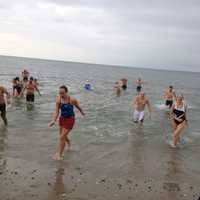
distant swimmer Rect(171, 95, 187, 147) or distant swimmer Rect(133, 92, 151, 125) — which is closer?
distant swimmer Rect(171, 95, 187, 147)

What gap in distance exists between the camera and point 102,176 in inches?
300

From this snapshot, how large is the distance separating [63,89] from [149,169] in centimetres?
263

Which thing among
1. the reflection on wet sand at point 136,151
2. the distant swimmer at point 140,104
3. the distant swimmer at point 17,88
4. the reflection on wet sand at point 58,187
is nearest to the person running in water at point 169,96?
the reflection on wet sand at point 136,151

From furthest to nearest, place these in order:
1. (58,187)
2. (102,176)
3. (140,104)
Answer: (140,104)
(102,176)
(58,187)

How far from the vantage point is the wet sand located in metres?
6.50

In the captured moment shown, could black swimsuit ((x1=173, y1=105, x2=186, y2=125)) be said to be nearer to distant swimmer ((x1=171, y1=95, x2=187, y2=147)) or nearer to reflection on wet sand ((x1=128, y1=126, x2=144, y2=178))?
distant swimmer ((x1=171, y1=95, x2=187, y2=147))

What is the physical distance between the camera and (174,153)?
406 inches

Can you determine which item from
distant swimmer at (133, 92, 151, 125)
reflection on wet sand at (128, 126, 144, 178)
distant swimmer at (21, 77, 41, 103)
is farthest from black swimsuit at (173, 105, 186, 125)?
distant swimmer at (21, 77, 41, 103)

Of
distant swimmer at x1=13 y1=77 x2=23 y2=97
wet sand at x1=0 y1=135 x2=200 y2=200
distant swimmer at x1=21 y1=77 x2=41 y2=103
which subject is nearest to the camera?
wet sand at x1=0 y1=135 x2=200 y2=200

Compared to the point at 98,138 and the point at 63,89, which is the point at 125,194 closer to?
the point at 63,89

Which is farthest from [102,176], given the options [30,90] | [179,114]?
[30,90]

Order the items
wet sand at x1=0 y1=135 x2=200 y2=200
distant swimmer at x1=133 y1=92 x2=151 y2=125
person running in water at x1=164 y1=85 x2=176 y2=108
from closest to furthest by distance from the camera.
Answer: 1. wet sand at x1=0 y1=135 x2=200 y2=200
2. distant swimmer at x1=133 y1=92 x2=151 y2=125
3. person running in water at x1=164 y1=85 x2=176 y2=108

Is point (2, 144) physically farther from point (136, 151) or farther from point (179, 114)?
point (179, 114)

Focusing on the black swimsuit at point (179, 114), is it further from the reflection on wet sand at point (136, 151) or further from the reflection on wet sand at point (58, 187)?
the reflection on wet sand at point (58, 187)
